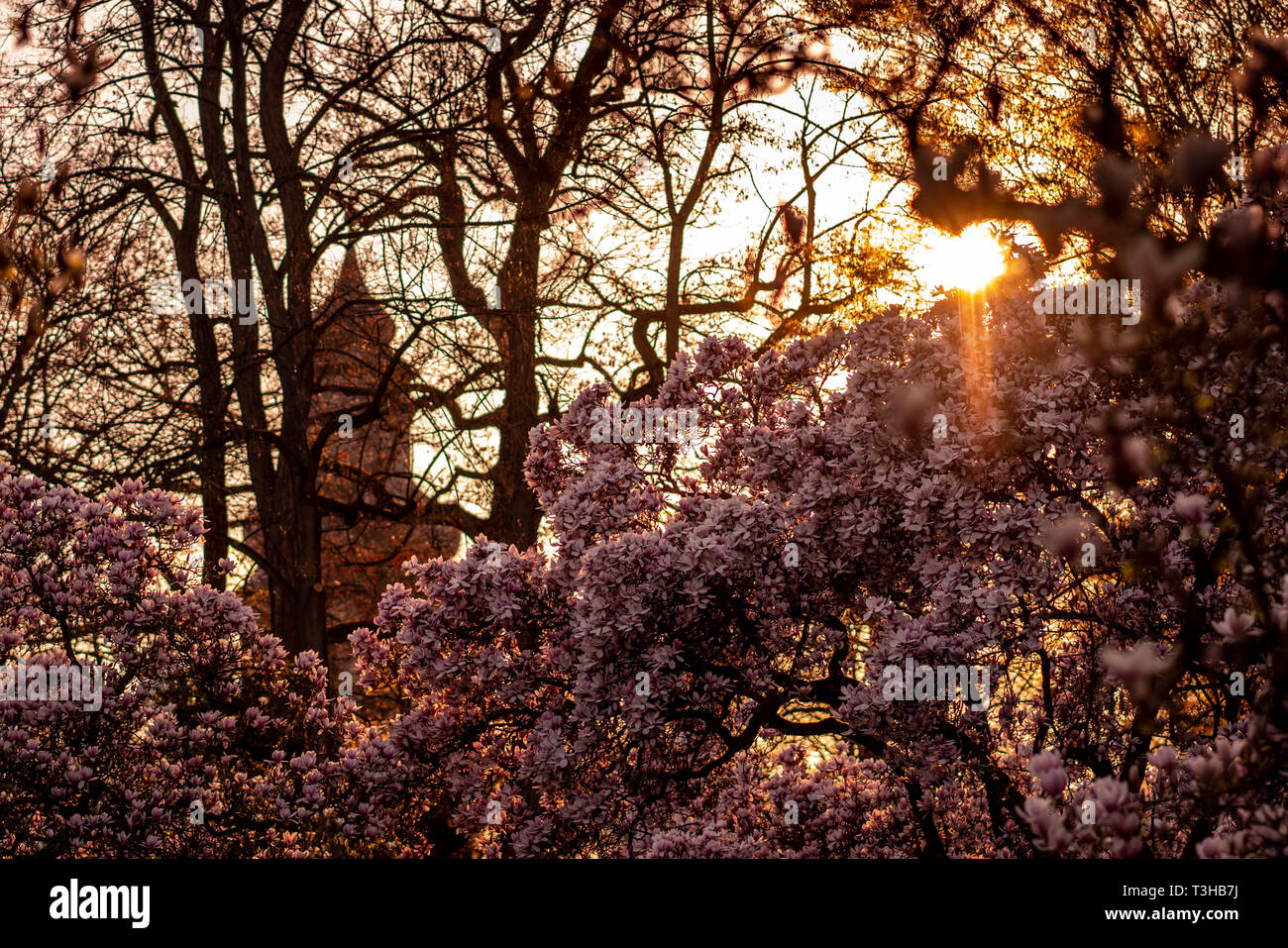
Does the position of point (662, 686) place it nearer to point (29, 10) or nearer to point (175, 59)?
point (175, 59)

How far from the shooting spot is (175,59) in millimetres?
12156

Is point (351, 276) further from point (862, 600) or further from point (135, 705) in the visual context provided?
point (862, 600)

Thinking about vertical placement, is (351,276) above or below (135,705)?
above

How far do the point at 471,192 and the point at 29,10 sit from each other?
4921mm

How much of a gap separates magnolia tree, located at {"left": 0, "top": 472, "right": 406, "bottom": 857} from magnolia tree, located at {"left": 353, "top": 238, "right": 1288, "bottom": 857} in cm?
80

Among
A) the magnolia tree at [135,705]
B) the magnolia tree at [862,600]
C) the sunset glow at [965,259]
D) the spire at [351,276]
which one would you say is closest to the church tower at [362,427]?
the spire at [351,276]

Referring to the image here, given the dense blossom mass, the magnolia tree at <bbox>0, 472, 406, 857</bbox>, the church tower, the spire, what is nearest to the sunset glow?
the dense blossom mass

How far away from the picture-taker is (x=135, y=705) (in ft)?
23.0

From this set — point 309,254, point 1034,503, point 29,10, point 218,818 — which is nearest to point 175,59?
point 29,10

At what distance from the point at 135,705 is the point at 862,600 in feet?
14.9

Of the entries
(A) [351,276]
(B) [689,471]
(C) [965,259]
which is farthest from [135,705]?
(A) [351,276]

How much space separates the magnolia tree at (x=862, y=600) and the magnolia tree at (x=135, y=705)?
2.61 ft

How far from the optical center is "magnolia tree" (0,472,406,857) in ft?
22.1

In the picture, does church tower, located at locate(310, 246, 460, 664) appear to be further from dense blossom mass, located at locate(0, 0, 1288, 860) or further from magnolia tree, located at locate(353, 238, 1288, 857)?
magnolia tree, located at locate(353, 238, 1288, 857)
